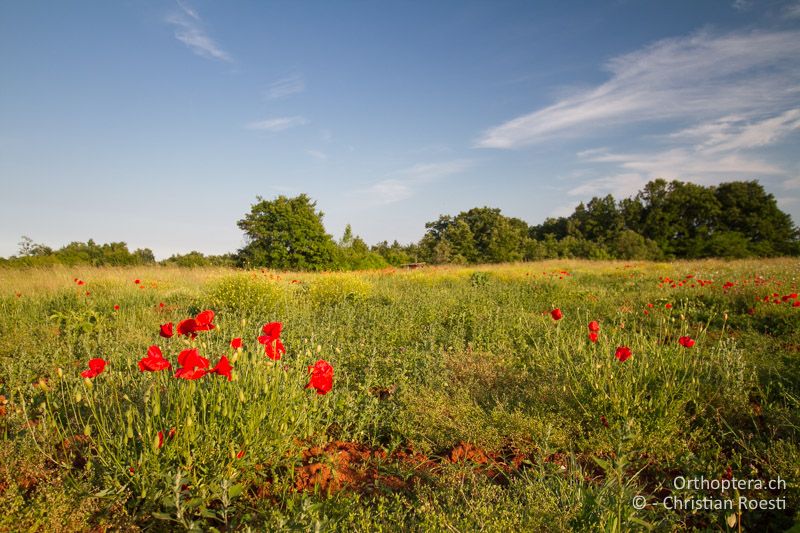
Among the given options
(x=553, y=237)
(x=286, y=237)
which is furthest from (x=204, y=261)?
(x=553, y=237)

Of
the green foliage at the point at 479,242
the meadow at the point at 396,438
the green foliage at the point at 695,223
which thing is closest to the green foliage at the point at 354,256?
the green foliage at the point at 479,242

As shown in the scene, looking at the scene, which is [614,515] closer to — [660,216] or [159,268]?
[159,268]

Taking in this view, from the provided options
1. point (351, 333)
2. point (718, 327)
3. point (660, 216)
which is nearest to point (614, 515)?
point (351, 333)

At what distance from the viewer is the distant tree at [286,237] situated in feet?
86.4

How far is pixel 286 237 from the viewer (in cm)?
2650

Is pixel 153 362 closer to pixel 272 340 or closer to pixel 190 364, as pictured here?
pixel 190 364

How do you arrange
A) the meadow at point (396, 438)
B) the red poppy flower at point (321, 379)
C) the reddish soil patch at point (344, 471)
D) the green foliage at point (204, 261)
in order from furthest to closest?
1. the green foliage at point (204, 261)
2. the reddish soil patch at point (344, 471)
3. the red poppy flower at point (321, 379)
4. the meadow at point (396, 438)

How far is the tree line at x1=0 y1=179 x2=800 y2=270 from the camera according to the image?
88.3 feet

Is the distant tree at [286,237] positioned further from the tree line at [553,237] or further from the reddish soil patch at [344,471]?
the reddish soil patch at [344,471]

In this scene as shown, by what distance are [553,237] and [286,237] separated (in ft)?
86.7

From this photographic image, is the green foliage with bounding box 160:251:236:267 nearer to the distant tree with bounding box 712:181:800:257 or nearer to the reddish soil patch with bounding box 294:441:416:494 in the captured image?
the reddish soil patch with bounding box 294:441:416:494

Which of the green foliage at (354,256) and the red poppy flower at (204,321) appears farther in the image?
the green foliage at (354,256)

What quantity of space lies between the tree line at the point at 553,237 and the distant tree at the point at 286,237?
70mm

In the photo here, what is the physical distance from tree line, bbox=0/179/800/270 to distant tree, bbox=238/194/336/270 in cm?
7
